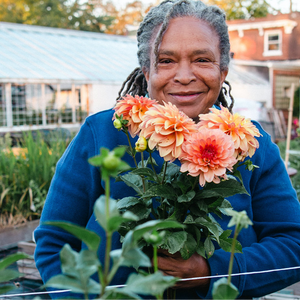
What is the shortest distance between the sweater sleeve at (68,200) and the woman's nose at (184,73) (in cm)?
41

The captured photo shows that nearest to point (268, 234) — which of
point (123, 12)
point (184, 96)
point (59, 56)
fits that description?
point (184, 96)

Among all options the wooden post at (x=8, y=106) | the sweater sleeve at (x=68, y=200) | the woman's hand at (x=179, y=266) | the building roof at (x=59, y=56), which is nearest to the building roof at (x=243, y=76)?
the building roof at (x=59, y=56)

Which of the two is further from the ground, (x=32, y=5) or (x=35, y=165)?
(x=32, y=5)

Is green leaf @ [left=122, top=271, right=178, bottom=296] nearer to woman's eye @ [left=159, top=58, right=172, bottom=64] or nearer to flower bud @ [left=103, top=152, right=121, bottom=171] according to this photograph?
flower bud @ [left=103, top=152, right=121, bottom=171]

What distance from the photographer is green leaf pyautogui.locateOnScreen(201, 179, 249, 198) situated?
35.1 inches

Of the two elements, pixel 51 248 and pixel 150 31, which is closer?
pixel 51 248

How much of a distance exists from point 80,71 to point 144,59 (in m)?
12.3

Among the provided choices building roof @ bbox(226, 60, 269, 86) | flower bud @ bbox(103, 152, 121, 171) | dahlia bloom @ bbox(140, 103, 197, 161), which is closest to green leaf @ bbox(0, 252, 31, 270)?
flower bud @ bbox(103, 152, 121, 171)

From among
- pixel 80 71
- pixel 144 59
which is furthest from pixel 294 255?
pixel 80 71

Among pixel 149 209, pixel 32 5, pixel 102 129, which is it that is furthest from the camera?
pixel 32 5

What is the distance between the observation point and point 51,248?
1.33 metres

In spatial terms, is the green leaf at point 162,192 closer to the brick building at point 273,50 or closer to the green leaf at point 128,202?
the green leaf at point 128,202

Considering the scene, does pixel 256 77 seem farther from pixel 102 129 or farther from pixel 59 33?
pixel 102 129

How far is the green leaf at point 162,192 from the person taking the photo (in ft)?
2.93
